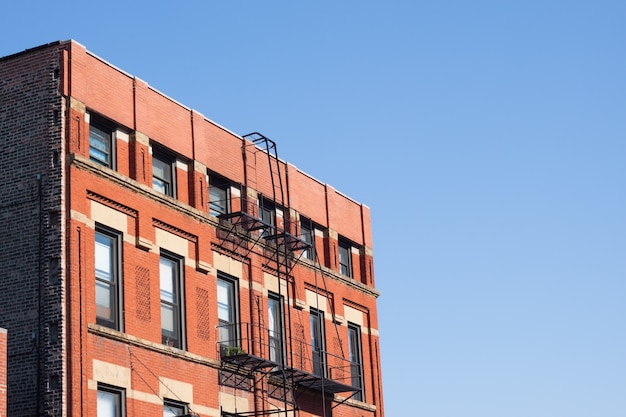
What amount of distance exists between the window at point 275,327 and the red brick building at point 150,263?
61 mm

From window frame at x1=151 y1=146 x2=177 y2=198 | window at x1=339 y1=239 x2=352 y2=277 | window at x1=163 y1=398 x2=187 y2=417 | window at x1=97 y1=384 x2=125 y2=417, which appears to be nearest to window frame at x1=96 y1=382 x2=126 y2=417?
window at x1=97 y1=384 x2=125 y2=417

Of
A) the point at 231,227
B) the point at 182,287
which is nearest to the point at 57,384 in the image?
the point at 182,287

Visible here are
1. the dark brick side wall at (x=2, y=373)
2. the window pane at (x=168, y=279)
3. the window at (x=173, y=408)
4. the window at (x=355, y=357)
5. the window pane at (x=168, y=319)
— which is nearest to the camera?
the dark brick side wall at (x=2, y=373)

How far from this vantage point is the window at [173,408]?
111 ft

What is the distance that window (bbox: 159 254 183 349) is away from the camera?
3466cm

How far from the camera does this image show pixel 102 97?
3372 centimetres

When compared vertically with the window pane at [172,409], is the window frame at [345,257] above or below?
above

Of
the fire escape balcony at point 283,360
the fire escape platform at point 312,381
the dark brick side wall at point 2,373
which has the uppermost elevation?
the fire escape balcony at point 283,360

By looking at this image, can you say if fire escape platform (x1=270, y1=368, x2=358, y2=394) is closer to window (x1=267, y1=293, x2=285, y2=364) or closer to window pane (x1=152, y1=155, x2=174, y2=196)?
window (x1=267, y1=293, x2=285, y2=364)

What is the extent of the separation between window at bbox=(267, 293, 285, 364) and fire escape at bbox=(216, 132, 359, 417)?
3 centimetres

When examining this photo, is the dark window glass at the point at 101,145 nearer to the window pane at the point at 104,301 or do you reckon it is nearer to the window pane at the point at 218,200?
the window pane at the point at 104,301

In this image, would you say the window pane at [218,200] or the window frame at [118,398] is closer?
the window frame at [118,398]

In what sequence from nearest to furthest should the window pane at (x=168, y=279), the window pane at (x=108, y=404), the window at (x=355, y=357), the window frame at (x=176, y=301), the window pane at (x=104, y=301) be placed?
the window pane at (x=108, y=404)
the window pane at (x=104, y=301)
the window frame at (x=176, y=301)
the window pane at (x=168, y=279)
the window at (x=355, y=357)

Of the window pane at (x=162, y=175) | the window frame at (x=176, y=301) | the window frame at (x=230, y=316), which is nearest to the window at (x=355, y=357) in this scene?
the window frame at (x=230, y=316)
